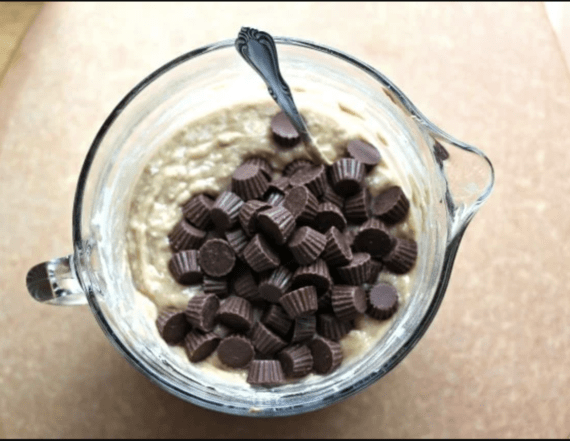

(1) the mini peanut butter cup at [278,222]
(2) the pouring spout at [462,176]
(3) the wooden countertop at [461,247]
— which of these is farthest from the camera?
(3) the wooden countertop at [461,247]

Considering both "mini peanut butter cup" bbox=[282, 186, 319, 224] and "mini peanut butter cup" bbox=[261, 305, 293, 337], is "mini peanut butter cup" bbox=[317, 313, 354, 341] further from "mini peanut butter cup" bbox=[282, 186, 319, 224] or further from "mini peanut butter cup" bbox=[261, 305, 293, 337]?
"mini peanut butter cup" bbox=[282, 186, 319, 224]

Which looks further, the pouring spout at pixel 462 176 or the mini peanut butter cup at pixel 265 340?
the mini peanut butter cup at pixel 265 340

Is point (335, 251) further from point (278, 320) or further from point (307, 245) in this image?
point (278, 320)

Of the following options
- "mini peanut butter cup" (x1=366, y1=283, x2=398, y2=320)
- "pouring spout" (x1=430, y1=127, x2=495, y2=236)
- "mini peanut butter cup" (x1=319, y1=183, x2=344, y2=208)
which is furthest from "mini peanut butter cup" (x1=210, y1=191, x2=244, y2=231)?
"pouring spout" (x1=430, y1=127, x2=495, y2=236)

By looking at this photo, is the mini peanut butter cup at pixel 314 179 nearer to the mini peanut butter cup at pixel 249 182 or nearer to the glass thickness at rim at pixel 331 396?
the mini peanut butter cup at pixel 249 182

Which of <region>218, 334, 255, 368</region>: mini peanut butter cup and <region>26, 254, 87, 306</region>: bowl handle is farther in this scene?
<region>218, 334, 255, 368</region>: mini peanut butter cup

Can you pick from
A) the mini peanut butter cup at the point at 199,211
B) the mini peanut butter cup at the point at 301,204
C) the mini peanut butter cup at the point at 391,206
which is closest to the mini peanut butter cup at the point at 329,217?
the mini peanut butter cup at the point at 301,204
